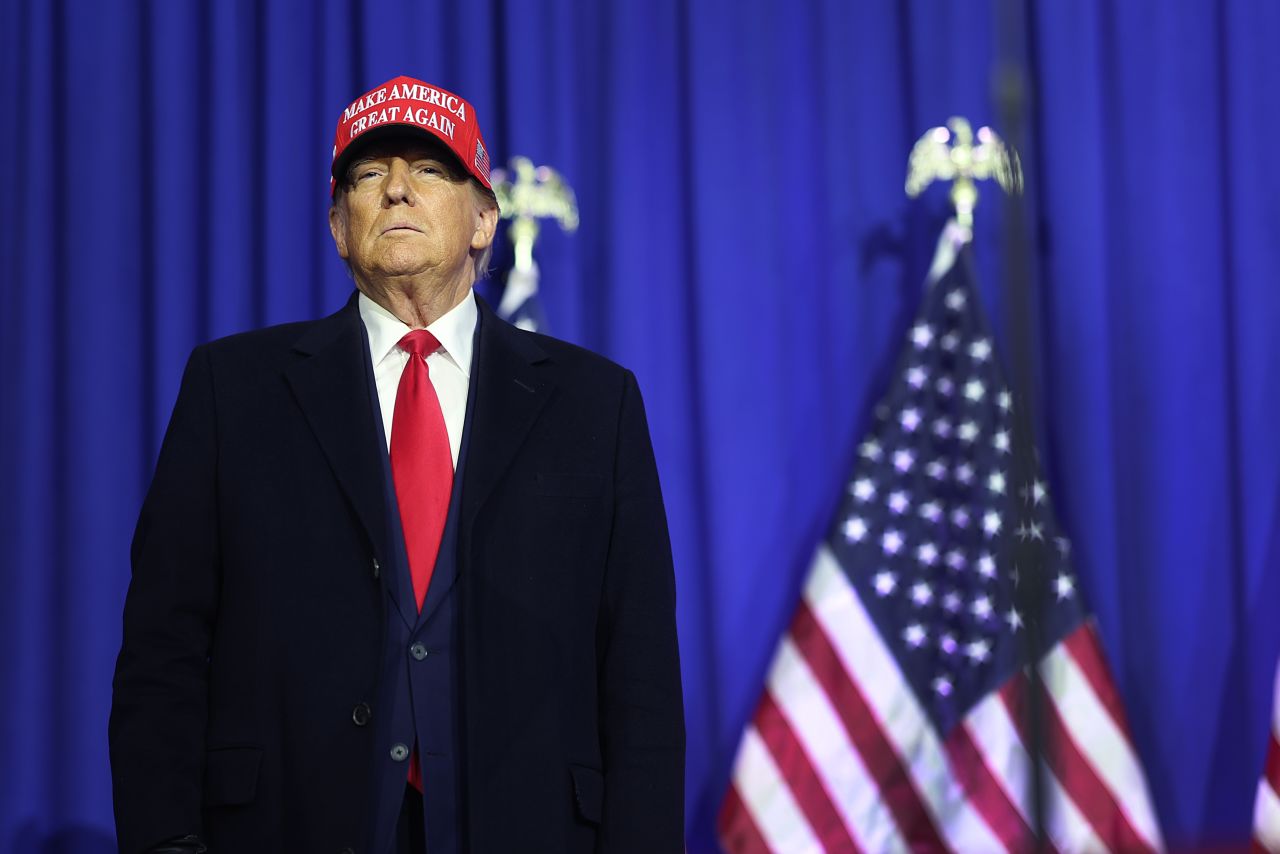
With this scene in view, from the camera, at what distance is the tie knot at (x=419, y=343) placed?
1708 millimetres

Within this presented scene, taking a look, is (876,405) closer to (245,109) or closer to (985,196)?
(985,196)

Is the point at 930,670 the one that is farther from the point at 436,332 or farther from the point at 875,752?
the point at 436,332

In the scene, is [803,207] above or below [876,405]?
above

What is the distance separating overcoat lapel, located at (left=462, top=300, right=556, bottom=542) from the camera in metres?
1.59

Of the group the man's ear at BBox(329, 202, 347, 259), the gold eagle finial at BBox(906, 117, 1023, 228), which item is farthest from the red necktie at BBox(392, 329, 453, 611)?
the gold eagle finial at BBox(906, 117, 1023, 228)

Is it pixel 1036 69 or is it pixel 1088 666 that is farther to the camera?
pixel 1036 69

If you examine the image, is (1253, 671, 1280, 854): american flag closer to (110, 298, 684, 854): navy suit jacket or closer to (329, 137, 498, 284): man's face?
(110, 298, 684, 854): navy suit jacket

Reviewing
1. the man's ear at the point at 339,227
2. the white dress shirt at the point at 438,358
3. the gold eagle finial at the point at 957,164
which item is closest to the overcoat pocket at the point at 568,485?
Result: the white dress shirt at the point at 438,358

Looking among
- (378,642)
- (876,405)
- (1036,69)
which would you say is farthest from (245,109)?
(378,642)

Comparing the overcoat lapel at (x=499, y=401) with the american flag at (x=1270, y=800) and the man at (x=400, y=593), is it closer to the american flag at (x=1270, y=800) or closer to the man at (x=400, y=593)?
the man at (x=400, y=593)

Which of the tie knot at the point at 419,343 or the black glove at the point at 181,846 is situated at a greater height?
the tie knot at the point at 419,343

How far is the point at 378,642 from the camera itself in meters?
1.52

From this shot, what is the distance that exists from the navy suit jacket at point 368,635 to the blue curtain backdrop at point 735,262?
1.36 meters

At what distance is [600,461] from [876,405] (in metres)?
1.46
